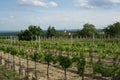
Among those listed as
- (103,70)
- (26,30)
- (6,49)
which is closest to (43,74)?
(103,70)

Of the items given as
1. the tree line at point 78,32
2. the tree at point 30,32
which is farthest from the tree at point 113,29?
the tree at point 30,32

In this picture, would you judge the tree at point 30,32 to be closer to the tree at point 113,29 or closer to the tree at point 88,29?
the tree at point 88,29

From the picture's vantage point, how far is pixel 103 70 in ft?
36.2

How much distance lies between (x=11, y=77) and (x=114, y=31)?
40.3m

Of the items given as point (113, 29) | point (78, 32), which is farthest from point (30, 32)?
point (113, 29)

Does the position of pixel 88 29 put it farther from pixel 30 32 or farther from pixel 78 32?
pixel 30 32

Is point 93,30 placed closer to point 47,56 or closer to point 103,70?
point 47,56

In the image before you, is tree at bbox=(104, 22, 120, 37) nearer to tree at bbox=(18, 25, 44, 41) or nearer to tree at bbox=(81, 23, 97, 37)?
tree at bbox=(81, 23, 97, 37)

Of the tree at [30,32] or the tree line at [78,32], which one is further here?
the tree at [30,32]

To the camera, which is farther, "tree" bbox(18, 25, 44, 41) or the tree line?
"tree" bbox(18, 25, 44, 41)

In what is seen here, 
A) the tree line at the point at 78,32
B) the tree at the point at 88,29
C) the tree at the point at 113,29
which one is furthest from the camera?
the tree at the point at 88,29

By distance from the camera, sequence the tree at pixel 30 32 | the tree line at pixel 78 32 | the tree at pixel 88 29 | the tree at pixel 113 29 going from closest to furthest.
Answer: the tree at pixel 113 29 < the tree line at pixel 78 32 < the tree at pixel 30 32 < the tree at pixel 88 29

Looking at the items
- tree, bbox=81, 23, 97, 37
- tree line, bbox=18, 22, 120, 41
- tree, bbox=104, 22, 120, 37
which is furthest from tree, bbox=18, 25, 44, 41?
tree, bbox=104, 22, 120, 37

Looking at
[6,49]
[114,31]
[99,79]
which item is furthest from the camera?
[114,31]
